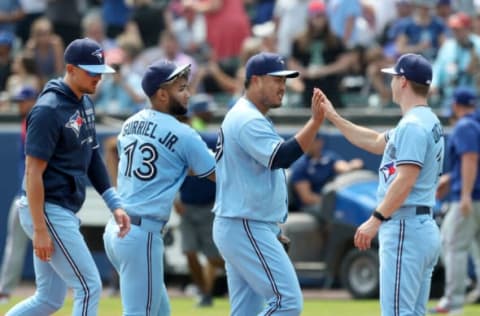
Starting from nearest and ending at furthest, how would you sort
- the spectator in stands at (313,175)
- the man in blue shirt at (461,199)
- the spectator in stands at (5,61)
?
the man in blue shirt at (461,199)
the spectator in stands at (313,175)
the spectator in stands at (5,61)

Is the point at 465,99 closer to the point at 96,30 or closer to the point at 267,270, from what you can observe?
the point at 267,270

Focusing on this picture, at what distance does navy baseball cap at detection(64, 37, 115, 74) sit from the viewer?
313 inches

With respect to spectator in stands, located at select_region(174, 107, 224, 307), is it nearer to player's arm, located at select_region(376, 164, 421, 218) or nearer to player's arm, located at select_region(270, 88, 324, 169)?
player's arm, located at select_region(270, 88, 324, 169)

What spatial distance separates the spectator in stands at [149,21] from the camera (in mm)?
17734

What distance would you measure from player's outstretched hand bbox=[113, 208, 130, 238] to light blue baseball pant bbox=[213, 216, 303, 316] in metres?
0.59

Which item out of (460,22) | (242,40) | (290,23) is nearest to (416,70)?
(460,22)

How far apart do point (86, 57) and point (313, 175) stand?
6490mm

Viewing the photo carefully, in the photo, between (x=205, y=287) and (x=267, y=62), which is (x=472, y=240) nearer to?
(x=205, y=287)

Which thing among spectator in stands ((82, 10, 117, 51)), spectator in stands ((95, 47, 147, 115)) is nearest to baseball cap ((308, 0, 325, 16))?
spectator in stands ((95, 47, 147, 115))

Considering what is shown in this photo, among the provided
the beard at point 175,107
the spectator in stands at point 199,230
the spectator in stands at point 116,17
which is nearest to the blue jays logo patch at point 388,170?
the beard at point 175,107

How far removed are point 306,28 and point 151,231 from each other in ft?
28.5

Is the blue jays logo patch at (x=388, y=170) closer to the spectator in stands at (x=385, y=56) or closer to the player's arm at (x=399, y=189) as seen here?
the player's arm at (x=399, y=189)

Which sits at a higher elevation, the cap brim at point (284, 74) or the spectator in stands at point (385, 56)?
the cap brim at point (284, 74)

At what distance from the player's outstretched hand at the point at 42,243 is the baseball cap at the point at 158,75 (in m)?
1.11
